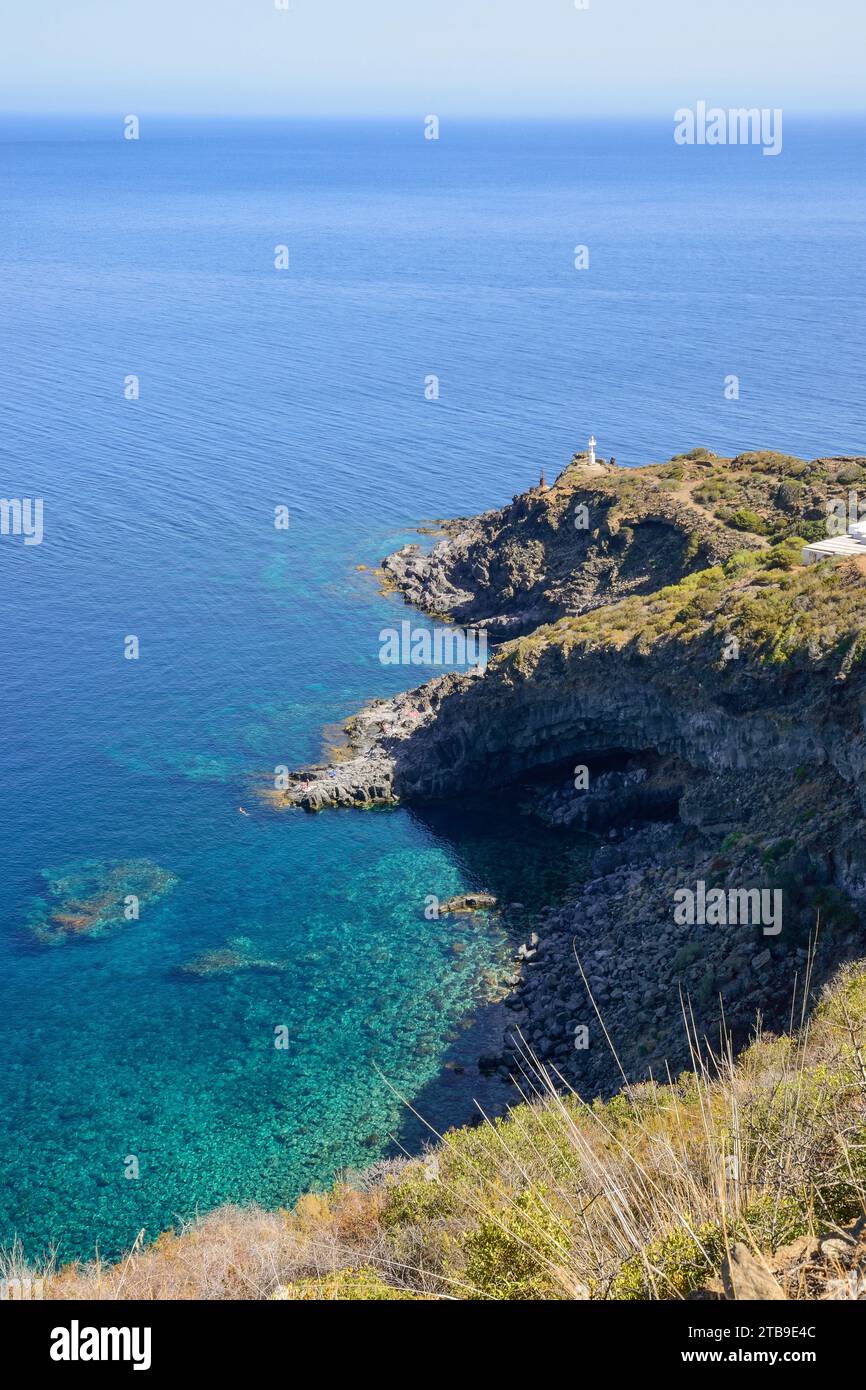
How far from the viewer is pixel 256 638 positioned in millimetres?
83188

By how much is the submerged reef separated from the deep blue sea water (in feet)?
2.02

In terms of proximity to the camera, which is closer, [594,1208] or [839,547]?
[594,1208]

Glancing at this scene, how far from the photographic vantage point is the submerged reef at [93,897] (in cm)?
5366

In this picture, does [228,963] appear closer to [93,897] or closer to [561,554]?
[93,897]

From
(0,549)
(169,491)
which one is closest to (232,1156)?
(0,549)

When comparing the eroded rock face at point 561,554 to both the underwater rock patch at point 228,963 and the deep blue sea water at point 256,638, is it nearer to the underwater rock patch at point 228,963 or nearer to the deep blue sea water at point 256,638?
the deep blue sea water at point 256,638

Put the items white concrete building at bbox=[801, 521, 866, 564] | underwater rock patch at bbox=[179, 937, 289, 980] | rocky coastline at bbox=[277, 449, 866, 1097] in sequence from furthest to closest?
white concrete building at bbox=[801, 521, 866, 564] → underwater rock patch at bbox=[179, 937, 289, 980] → rocky coastline at bbox=[277, 449, 866, 1097]

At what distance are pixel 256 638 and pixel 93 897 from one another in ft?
99.7

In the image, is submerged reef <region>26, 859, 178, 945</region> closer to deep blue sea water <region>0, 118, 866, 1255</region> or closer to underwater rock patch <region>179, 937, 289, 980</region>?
deep blue sea water <region>0, 118, 866, 1255</region>

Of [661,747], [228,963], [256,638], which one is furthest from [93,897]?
[256,638]

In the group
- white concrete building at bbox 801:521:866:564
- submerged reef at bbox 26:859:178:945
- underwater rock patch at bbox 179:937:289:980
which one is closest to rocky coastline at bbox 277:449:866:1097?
white concrete building at bbox 801:521:866:564

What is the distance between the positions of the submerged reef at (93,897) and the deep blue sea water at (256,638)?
615 mm

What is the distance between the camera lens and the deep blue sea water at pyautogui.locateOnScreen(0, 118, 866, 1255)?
44156mm

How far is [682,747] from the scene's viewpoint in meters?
56.7
